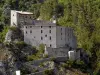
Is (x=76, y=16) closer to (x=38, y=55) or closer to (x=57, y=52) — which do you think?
(x=57, y=52)

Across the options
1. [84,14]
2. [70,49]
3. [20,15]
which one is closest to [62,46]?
[70,49]

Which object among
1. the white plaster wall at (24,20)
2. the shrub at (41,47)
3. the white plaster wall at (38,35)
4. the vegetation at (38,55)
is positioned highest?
the white plaster wall at (24,20)

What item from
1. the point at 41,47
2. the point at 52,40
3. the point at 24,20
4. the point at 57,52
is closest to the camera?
the point at 57,52

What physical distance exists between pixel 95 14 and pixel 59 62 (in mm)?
25477

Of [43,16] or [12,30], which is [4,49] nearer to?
[12,30]

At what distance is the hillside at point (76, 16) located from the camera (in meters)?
69.4

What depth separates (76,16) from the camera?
8338cm

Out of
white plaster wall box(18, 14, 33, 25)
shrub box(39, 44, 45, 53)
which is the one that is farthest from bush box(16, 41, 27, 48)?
white plaster wall box(18, 14, 33, 25)

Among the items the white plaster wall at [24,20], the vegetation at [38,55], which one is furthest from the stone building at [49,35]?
the white plaster wall at [24,20]

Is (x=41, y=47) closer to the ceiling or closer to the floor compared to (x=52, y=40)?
closer to the floor

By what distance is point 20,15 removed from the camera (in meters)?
68.8

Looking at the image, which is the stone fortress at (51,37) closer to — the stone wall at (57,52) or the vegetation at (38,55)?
the stone wall at (57,52)

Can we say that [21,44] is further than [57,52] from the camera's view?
Yes

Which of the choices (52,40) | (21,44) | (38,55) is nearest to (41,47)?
(38,55)
